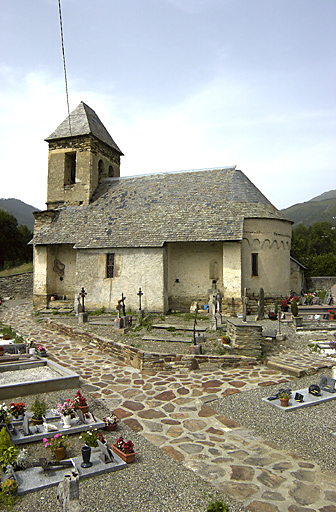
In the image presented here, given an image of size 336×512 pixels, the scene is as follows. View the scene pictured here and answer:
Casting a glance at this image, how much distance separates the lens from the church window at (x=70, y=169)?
2744 cm

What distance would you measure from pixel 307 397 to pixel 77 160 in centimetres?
2332

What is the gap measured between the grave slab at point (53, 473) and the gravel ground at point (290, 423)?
3085mm

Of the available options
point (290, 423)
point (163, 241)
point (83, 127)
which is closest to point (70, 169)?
point (83, 127)

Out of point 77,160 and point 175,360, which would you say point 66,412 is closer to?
point 175,360

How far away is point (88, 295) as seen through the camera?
2333cm

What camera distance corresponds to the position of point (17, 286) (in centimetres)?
3222

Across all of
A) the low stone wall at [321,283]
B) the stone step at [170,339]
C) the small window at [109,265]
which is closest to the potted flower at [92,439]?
the stone step at [170,339]

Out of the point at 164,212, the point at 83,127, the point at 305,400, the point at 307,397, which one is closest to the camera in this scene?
the point at 305,400

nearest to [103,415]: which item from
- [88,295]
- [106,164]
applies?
[88,295]

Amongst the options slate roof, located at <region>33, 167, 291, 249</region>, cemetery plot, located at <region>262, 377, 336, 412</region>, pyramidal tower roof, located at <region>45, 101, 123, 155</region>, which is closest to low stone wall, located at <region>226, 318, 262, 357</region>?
cemetery plot, located at <region>262, 377, 336, 412</region>

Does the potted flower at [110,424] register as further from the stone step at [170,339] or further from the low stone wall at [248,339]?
the stone step at [170,339]

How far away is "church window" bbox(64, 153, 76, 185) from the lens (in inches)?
1080

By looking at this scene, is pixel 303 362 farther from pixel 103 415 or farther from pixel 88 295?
pixel 88 295

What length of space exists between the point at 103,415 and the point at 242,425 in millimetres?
3131
